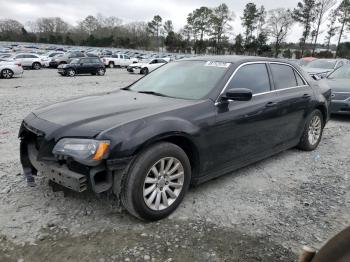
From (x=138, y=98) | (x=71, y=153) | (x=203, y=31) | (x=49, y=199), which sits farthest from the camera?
(x=203, y=31)

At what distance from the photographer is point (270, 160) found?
5.37m

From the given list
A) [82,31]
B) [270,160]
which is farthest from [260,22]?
[270,160]

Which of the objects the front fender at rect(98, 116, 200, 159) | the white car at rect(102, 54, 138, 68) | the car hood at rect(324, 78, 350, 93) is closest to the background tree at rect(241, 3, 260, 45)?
the white car at rect(102, 54, 138, 68)

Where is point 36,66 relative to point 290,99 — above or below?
below

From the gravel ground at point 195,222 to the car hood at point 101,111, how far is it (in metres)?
0.93

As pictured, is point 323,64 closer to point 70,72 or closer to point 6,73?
point 70,72

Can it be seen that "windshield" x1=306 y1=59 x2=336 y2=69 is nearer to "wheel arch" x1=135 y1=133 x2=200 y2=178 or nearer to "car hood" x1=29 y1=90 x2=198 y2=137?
"car hood" x1=29 y1=90 x2=198 y2=137

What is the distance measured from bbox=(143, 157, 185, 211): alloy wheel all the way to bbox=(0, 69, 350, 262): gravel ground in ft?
0.66

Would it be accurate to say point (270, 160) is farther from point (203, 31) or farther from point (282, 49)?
point (203, 31)

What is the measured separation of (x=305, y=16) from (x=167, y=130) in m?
67.3

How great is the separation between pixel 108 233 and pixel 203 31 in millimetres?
82377

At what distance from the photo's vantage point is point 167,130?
332 centimetres

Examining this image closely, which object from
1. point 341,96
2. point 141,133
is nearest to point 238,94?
point 141,133

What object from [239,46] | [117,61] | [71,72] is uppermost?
[239,46]
